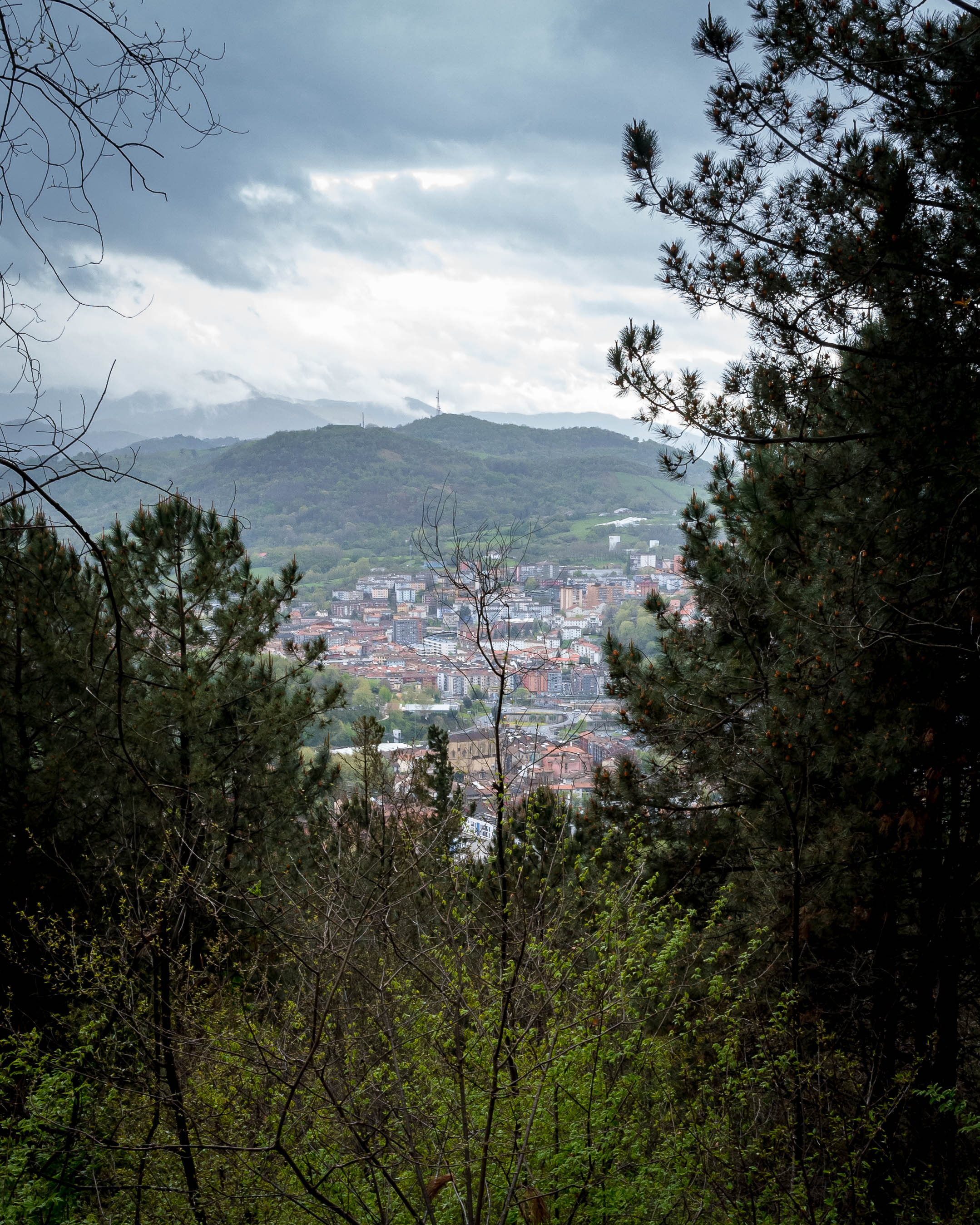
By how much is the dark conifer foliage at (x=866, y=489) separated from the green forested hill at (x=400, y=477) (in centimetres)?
2011

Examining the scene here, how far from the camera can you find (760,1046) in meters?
3.97

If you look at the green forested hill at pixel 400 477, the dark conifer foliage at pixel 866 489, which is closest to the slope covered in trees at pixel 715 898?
the dark conifer foliage at pixel 866 489

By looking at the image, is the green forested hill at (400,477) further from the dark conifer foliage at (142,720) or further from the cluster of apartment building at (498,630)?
the dark conifer foliage at (142,720)

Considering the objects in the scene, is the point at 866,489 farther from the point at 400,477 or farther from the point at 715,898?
the point at 400,477

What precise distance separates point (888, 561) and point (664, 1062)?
3164 millimetres

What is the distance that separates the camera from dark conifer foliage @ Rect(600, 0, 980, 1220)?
4.24 meters

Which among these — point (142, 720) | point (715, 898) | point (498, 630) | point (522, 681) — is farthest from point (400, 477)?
point (522, 681)

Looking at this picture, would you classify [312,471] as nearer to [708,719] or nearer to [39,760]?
[39,760]

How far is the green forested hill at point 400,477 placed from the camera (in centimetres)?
3269

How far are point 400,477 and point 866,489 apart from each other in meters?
37.0

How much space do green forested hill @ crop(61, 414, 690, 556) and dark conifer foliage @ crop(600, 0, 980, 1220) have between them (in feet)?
66.0

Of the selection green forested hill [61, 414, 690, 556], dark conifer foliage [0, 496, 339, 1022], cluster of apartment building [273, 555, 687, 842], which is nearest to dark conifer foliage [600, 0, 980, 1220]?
cluster of apartment building [273, 555, 687, 842]

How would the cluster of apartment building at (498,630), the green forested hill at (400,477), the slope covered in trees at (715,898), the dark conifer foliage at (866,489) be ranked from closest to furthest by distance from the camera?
the slope covered in trees at (715,898) → the dark conifer foliage at (866,489) → the cluster of apartment building at (498,630) → the green forested hill at (400,477)

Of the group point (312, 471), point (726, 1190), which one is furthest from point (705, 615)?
point (312, 471)
